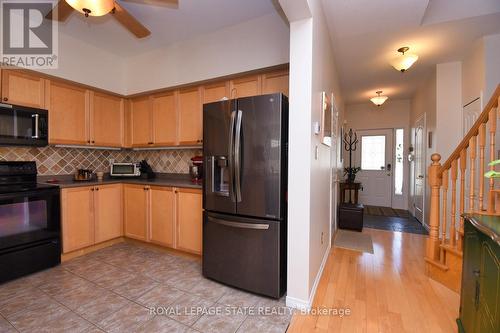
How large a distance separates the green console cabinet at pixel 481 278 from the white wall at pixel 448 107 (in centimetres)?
272

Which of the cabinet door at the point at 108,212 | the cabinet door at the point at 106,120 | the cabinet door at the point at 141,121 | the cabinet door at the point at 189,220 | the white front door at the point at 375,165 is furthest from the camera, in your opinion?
the white front door at the point at 375,165

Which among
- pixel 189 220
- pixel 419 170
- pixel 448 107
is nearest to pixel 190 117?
pixel 189 220

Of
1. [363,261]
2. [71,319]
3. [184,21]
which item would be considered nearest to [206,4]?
[184,21]

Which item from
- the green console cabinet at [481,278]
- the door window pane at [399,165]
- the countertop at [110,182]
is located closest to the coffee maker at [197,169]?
the countertop at [110,182]

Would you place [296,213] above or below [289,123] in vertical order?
below

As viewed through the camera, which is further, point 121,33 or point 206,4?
point 121,33

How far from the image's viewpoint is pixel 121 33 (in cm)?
282

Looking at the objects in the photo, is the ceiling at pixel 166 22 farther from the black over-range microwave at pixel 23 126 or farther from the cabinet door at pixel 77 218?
the cabinet door at pixel 77 218

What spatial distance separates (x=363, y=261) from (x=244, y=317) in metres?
1.70

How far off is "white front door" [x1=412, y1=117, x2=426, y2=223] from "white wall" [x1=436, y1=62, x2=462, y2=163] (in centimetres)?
78

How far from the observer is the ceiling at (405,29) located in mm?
2295

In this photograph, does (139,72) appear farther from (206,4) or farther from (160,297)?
(160,297)

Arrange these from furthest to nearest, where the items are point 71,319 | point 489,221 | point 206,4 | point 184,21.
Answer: point 184,21, point 206,4, point 71,319, point 489,221

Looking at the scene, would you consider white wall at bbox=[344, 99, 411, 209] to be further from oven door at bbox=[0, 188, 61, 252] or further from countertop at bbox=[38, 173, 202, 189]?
oven door at bbox=[0, 188, 61, 252]
